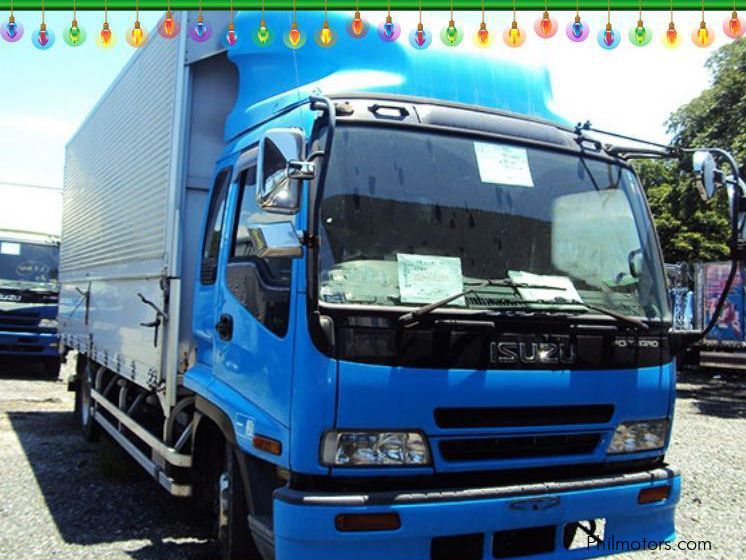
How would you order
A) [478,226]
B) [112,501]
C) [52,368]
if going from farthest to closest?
[52,368] < [112,501] < [478,226]

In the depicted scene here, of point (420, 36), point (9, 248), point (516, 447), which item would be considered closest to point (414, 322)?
point (516, 447)

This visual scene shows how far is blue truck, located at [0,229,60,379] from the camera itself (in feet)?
44.5

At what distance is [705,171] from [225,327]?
272cm

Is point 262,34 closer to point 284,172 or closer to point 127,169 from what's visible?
point 284,172

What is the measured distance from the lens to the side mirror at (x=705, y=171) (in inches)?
153

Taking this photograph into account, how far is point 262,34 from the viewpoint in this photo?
4.36 meters

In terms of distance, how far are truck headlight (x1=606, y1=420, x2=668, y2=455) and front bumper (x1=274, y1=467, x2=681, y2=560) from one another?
15 cm

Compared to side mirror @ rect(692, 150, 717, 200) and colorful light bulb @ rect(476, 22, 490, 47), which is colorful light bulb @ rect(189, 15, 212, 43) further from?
side mirror @ rect(692, 150, 717, 200)

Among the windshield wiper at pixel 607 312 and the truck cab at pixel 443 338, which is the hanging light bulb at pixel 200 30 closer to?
the truck cab at pixel 443 338

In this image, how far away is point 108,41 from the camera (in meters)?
4.58

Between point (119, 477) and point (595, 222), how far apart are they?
15.8ft

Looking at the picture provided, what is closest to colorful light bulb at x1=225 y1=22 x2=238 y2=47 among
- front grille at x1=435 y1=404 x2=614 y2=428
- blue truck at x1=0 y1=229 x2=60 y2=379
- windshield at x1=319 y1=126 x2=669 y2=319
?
windshield at x1=319 y1=126 x2=669 y2=319

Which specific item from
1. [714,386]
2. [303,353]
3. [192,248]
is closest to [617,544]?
[303,353]

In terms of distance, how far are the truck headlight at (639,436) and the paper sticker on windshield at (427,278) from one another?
1119mm
